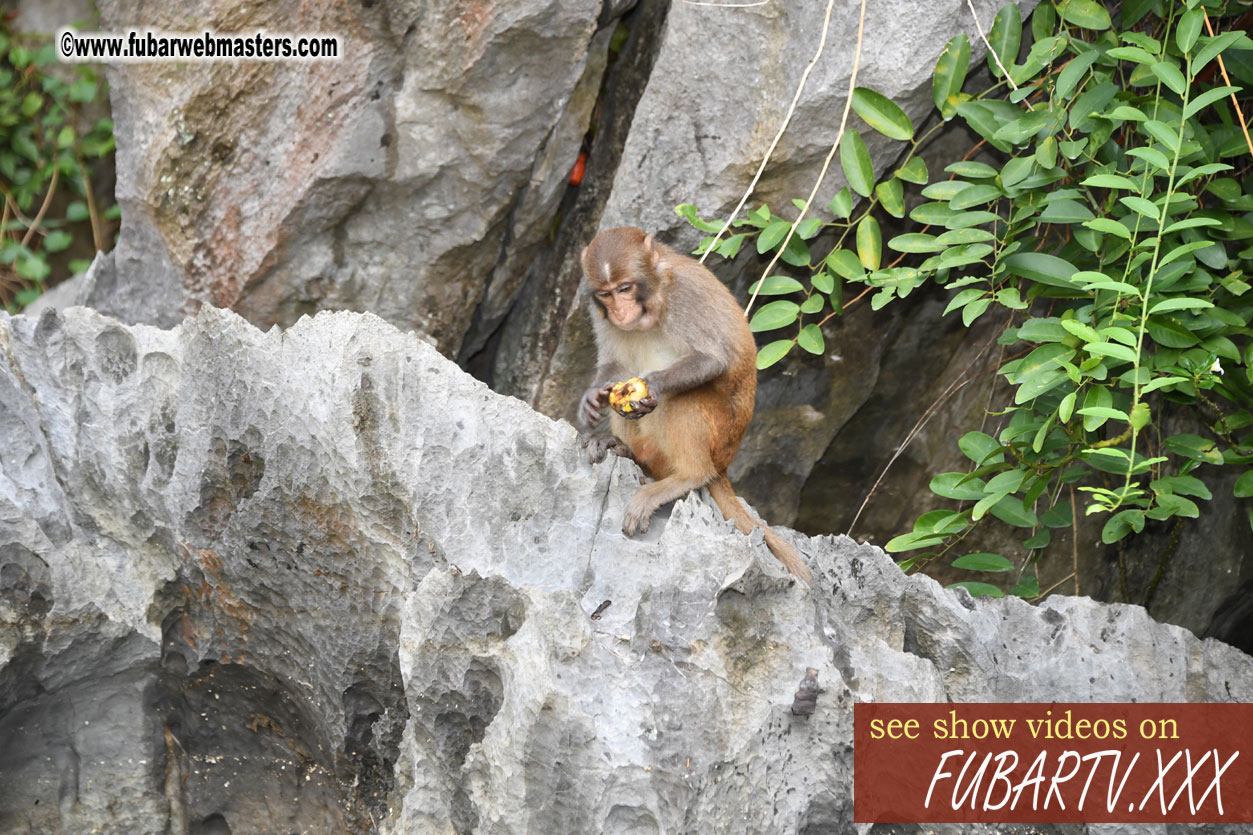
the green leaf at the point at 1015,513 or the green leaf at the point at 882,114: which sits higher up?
the green leaf at the point at 882,114

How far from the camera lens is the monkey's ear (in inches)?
135

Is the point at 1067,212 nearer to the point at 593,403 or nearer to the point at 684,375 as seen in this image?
the point at 684,375

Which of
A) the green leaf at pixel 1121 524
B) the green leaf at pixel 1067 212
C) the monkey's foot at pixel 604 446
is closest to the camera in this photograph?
the green leaf at pixel 1121 524

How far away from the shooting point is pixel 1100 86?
3.23m

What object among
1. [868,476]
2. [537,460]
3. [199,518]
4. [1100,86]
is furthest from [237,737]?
[1100,86]

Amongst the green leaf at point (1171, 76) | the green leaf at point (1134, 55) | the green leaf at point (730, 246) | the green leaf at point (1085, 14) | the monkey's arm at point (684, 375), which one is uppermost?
the green leaf at point (1085, 14)

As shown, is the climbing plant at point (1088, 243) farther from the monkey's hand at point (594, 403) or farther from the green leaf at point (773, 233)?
the monkey's hand at point (594, 403)

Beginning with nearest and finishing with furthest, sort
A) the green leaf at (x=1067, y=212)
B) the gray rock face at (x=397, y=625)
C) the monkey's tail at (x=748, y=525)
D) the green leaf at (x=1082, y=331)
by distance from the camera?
the gray rock face at (x=397, y=625) → the monkey's tail at (x=748, y=525) → the green leaf at (x=1082, y=331) → the green leaf at (x=1067, y=212)

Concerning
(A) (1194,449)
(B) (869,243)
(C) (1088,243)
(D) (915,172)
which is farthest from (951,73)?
(A) (1194,449)

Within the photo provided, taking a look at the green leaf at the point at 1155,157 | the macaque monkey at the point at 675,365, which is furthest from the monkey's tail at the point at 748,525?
the green leaf at the point at 1155,157

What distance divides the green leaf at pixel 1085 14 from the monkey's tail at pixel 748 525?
161 cm

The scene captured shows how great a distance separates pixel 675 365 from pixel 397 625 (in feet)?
3.59

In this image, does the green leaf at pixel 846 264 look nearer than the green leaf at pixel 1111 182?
No

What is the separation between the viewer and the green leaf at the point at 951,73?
11.5 ft
